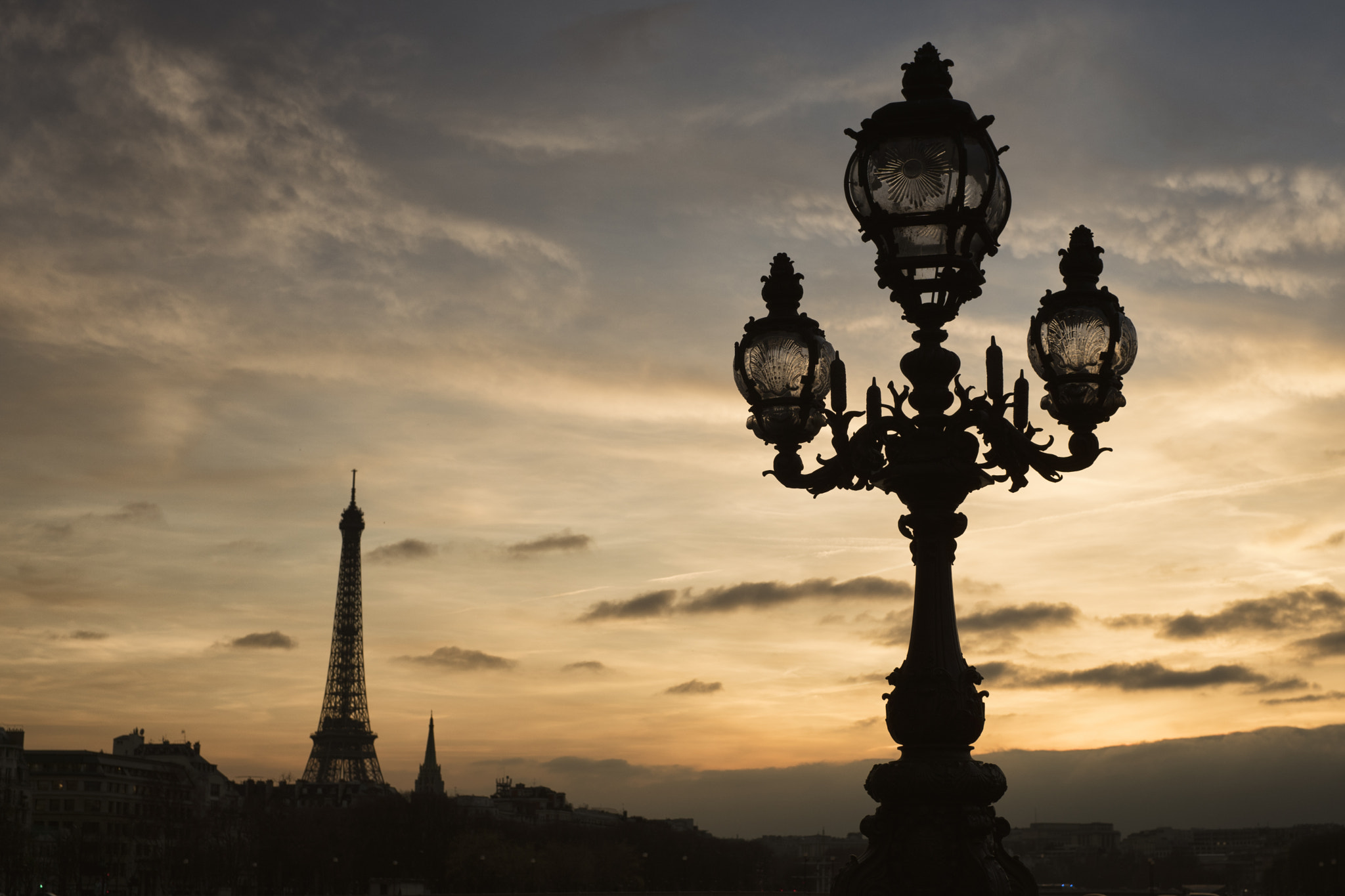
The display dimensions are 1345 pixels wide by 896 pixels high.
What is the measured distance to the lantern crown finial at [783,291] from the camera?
749cm

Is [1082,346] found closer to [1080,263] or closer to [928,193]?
[1080,263]

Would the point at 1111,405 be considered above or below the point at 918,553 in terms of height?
above

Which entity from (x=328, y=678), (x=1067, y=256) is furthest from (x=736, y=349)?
(x=328, y=678)

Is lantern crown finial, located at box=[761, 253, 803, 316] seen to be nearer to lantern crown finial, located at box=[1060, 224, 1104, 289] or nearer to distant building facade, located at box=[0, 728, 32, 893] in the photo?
lantern crown finial, located at box=[1060, 224, 1104, 289]

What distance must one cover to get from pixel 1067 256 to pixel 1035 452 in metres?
1.07

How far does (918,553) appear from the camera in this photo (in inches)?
267

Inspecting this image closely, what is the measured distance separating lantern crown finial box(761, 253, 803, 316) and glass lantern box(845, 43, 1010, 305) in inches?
21.2

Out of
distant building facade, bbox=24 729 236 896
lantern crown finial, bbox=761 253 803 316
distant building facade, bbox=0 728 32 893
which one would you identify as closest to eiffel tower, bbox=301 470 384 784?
distant building facade, bbox=24 729 236 896

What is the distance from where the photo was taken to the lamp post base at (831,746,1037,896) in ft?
20.5

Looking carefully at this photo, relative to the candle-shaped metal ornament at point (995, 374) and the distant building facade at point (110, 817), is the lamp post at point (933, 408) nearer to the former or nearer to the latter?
the candle-shaped metal ornament at point (995, 374)

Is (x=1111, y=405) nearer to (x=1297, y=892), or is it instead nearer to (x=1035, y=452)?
(x=1035, y=452)

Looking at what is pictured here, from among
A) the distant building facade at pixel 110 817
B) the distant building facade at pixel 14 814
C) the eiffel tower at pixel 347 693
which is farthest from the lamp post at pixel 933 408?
the eiffel tower at pixel 347 693

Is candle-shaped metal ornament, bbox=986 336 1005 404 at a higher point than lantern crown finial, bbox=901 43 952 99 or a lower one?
lower

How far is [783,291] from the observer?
751cm
